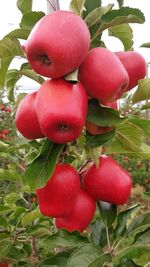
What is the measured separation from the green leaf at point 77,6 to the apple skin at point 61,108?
17 centimetres

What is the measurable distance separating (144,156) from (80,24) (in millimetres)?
357

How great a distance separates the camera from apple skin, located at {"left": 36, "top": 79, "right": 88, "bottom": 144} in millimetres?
747

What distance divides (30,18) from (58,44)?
0.16 meters

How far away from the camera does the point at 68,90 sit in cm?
77

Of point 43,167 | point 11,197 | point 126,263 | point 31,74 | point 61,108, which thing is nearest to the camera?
point 61,108

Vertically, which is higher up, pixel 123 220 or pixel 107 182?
pixel 107 182

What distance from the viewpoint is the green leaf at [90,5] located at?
914 millimetres

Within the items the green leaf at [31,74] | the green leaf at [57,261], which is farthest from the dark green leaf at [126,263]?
the green leaf at [31,74]

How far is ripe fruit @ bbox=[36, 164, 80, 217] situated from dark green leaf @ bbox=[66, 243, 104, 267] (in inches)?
3.7

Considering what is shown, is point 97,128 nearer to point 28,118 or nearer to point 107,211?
point 28,118

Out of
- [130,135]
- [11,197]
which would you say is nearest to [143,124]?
[130,135]

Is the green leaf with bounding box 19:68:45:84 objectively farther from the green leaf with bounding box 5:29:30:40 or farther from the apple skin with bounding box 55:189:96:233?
the apple skin with bounding box 55:189:96:233

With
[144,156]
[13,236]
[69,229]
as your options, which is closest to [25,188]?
[13,236]

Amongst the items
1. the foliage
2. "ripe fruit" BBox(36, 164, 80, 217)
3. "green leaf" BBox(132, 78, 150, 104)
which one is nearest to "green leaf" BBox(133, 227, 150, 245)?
the foliage
